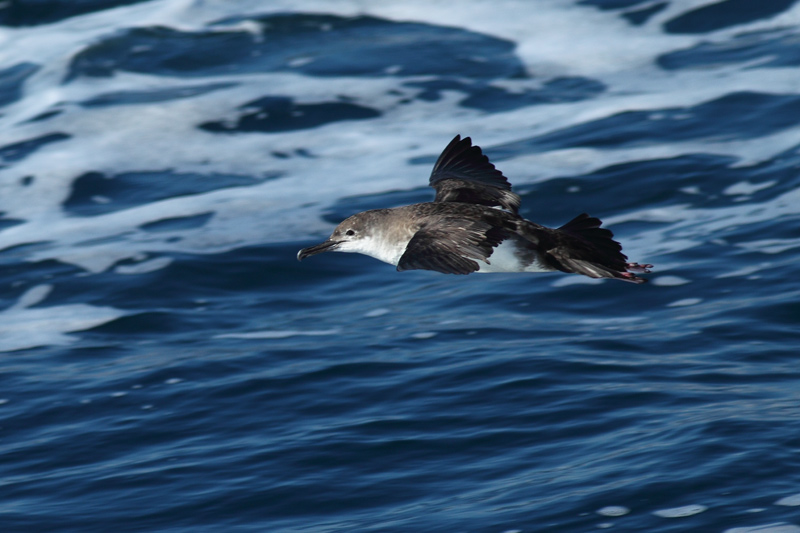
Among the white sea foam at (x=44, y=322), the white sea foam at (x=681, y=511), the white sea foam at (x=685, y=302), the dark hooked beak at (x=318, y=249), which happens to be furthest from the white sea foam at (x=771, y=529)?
the white sea foam at (x=44, y=322)

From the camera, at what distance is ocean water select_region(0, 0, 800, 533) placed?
6523 mm

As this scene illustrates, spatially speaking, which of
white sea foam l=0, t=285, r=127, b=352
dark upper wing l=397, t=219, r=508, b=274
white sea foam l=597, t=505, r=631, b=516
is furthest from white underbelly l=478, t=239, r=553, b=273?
white sea foam l=0, t=285, r=127, b=352

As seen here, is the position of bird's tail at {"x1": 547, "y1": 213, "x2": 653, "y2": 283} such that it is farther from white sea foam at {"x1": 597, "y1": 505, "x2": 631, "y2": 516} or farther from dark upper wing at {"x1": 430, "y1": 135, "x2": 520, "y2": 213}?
white sea foam at {"x1": 597, "y1": 505, "x2": 631, "y2": 516}

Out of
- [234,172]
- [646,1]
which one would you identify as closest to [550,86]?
[646,1]

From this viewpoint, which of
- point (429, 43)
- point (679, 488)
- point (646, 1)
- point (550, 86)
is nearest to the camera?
point (679, 488)

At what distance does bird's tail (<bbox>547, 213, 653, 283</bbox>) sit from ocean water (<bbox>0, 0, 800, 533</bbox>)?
1022 millimetres

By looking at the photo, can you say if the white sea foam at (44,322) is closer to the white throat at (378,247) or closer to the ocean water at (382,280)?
the ocean water at (382,280)

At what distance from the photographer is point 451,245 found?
6.05 meters

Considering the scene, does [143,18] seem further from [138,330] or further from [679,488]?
[679,488]

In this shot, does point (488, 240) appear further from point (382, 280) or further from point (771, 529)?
point (382, 280)

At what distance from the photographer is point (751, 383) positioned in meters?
7.36

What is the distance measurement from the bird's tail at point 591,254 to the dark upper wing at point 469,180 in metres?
0.90

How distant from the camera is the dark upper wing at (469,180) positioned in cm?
745

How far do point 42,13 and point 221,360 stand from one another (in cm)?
1117
